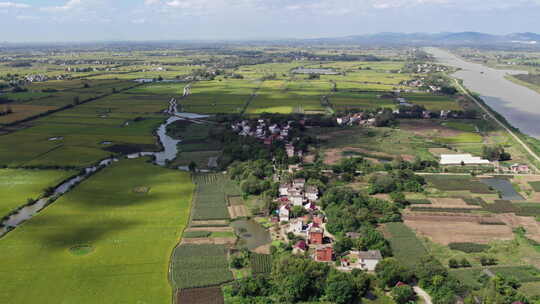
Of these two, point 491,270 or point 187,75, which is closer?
point 491,270

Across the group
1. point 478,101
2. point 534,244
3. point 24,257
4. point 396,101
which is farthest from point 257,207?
point 478,101

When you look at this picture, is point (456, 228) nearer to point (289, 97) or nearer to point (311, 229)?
point (311, 229)

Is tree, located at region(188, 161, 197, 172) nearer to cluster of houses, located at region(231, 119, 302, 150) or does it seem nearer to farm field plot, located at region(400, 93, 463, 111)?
cluster of houses, located at region(231, 119, 302, 150)

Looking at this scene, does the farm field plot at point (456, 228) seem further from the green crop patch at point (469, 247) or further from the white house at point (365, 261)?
the white house at point (365, 261)

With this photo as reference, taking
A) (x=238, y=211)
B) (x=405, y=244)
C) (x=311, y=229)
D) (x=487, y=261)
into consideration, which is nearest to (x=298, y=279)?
(x=311, y=229)

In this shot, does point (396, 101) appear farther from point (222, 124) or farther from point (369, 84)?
point (222, 124)

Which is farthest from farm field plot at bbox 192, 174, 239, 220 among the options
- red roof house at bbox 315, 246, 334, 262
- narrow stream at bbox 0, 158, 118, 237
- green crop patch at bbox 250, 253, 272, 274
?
narrow stream at bbox 0, 158, 118, 237
